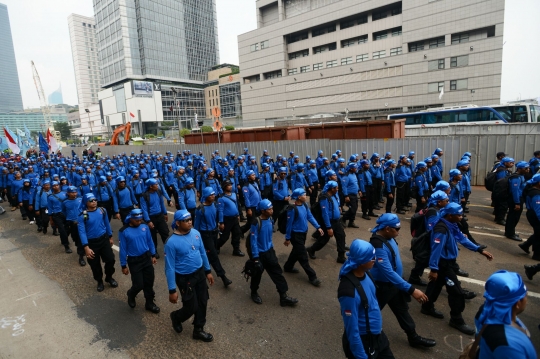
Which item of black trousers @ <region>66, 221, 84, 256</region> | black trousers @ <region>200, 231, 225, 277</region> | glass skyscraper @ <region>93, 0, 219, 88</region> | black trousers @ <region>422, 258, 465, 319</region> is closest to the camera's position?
black trousers @ <region>422, 258, 465, 319</region>

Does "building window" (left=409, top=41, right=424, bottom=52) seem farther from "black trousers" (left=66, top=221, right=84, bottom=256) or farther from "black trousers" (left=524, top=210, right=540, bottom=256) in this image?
"black trousers" (left=66, top=221, right=84, bottom=256)

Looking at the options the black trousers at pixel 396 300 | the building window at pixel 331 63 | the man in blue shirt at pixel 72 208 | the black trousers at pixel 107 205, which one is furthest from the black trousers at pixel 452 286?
the building window at pixel 331 63

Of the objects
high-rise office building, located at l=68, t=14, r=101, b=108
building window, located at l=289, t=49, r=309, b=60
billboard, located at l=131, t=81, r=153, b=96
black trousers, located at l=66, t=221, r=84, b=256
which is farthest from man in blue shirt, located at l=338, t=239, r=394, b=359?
high-rise office building, located at l=68, t=14, r=101, b=108

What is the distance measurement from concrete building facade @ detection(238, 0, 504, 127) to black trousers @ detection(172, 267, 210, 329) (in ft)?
148

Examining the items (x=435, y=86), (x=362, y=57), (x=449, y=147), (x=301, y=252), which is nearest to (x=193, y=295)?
(x=301, y=252)

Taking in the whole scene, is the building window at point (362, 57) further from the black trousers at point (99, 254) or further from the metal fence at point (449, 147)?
the black trousers at point (99, 254)

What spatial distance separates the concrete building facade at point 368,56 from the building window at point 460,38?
0.11m

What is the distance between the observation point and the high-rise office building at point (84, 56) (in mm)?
136125

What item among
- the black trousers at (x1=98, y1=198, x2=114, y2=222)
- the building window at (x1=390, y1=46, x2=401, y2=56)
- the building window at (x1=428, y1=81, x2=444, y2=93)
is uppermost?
the building window at (x1=390, y1=46, x2=401, y2=56)

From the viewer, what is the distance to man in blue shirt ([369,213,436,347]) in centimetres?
354

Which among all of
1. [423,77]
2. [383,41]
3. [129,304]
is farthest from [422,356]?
[383,41]

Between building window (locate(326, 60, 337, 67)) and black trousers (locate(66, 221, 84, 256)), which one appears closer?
black trousers (locate(66, 221, 84, 256))

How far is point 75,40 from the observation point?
136000mm

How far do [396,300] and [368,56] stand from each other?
4815 centimetres
